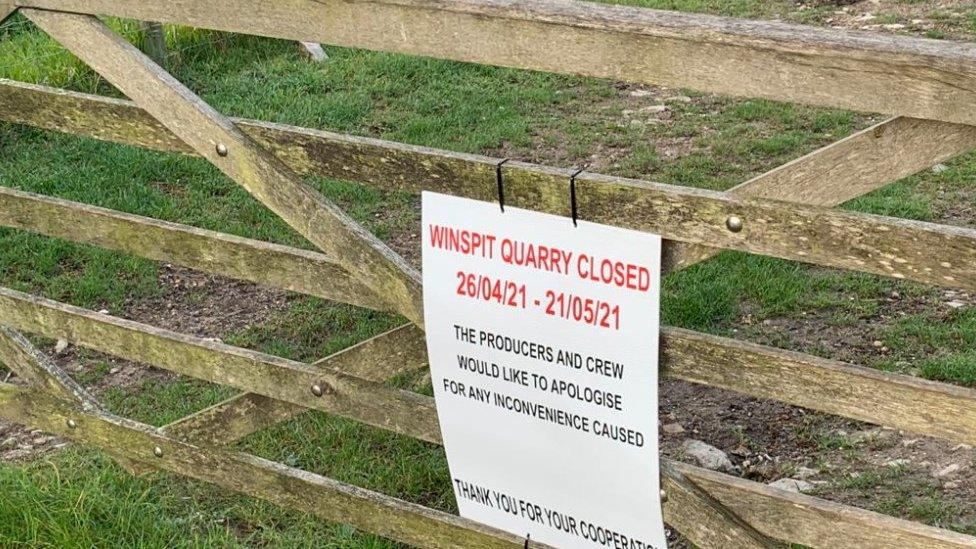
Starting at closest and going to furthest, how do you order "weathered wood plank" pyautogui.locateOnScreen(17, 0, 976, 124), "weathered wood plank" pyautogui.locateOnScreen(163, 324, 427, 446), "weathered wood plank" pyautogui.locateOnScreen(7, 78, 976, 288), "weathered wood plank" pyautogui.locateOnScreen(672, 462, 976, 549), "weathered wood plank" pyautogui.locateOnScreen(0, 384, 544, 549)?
"weathered wood plank" pyautogui.locateOnScreen(17, 0, 976, 124)
"weathered wood plank" pyautogui.locateOnScreen(7, 78, 976, 288)
"weathered wood plank" pyautogui.locateOnScreen(672, 462, 976, 549)
"weathered wood plank" pyautogui.locateOnScreen(0, 384, 544, 549)
"weathered wood plank" pyautogui.locateOnScreen(163, 324, 427, 446)

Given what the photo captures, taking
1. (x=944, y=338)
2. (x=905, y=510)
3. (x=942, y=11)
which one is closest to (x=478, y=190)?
(x=905, y=510)

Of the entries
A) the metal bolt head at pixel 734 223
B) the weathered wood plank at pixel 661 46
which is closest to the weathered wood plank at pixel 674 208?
the metal bolt head at pixel 734 223

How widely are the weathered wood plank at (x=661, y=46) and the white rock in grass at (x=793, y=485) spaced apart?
199 centimetres

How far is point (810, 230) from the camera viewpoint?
2.88m

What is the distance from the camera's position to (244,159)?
3.74m

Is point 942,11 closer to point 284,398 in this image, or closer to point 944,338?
point 944,338

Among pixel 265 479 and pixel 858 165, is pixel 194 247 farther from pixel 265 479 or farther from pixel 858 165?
pixel 858 165

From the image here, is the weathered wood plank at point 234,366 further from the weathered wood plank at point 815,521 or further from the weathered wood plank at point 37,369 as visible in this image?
the weathered wood plank at point 815,521

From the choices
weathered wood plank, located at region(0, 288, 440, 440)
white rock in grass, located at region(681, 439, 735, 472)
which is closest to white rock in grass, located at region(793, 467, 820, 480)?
white rock in grass, located at region(681, 439, 735, 472)

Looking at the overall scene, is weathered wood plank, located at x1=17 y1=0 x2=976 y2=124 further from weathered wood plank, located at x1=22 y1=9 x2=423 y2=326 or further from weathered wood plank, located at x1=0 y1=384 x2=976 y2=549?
weathered wood plank, located at x1=0 y1=384 x2=976 y2=549

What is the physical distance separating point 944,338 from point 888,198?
1.28m

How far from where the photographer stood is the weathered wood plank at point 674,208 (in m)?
2.78

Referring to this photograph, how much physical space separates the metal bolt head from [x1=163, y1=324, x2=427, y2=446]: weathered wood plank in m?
1.42

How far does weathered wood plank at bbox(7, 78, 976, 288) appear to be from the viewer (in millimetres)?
2777
